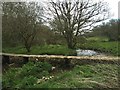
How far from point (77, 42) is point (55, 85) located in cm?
967

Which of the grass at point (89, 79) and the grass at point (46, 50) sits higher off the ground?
the grass at point (46, 50)

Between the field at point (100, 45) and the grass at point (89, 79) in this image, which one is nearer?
the grass at point (89, 79)

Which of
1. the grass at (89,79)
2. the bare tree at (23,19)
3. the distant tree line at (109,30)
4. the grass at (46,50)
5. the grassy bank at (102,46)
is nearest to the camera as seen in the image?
the grass at (89,79)

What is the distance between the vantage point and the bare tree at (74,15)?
52.2 ft

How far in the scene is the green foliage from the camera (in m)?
7.37

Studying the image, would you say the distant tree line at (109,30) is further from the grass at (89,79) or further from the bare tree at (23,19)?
the grass at (89,79)

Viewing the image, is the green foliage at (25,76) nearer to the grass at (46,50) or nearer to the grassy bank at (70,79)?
the grassy bank at (70,79)

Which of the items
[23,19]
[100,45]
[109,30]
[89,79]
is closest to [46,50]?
[23,19]

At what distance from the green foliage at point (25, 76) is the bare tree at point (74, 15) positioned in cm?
569

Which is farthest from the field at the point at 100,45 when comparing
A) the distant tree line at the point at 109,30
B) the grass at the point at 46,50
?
the grass at the point at 46,50

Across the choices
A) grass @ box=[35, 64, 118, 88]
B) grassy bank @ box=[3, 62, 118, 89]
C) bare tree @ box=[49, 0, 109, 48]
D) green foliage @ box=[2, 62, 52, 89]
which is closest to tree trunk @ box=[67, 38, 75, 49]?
bare tree @ box=[49, 0, 109, 48]

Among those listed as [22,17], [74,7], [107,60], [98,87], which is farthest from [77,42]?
[98,87]

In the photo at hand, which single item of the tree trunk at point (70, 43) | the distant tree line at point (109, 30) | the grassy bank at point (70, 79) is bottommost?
the grassy bank at point (70, 79)

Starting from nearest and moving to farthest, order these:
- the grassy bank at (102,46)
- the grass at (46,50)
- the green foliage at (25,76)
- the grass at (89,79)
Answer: the grass at (89,79) → the green foliage at (25,76) → the grass at (46,50) → the grassy bank at (102,46)
